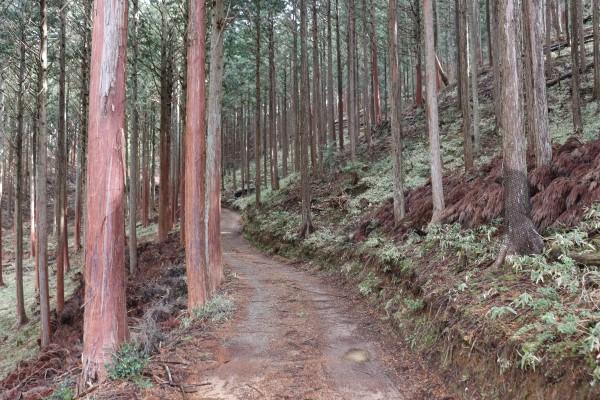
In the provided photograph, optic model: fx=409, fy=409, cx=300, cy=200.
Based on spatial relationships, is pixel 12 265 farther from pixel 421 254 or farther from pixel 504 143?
pixel 504 143

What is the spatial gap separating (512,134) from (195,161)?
5.82m

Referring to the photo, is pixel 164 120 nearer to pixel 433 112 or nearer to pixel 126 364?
pixel 433 112

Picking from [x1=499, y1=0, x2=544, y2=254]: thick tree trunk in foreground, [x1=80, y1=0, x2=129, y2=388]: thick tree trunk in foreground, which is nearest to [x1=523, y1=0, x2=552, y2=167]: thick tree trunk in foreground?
[x1=499, y1=0, x2=544, y2=254]: thick tree trunk in foreground

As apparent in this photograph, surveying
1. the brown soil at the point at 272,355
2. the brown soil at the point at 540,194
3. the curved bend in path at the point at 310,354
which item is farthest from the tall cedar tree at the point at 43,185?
the brown soil at the point at 540,194

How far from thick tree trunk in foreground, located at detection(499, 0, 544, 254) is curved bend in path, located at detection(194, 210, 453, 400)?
2.51m

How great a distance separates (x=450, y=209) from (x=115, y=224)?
6.95 m

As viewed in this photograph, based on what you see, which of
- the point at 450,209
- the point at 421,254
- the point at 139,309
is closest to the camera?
the point at 421,254

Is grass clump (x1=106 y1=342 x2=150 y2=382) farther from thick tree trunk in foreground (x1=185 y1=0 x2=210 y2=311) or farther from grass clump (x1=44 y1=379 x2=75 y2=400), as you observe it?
thick tree trunk in foreground (x1=185 y1=0 x2=210 y2=311)

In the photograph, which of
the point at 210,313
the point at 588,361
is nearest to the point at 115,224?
the point at 210,313

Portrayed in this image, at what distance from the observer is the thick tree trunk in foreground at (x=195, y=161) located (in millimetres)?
8273

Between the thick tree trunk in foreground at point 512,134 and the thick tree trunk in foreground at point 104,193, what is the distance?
5500mm

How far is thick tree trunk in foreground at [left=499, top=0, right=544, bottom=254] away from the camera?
5918 millimetres

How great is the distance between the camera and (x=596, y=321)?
3660mm

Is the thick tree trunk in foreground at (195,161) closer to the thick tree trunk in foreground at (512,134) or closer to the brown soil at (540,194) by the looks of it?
the brown soil at (540,194)
